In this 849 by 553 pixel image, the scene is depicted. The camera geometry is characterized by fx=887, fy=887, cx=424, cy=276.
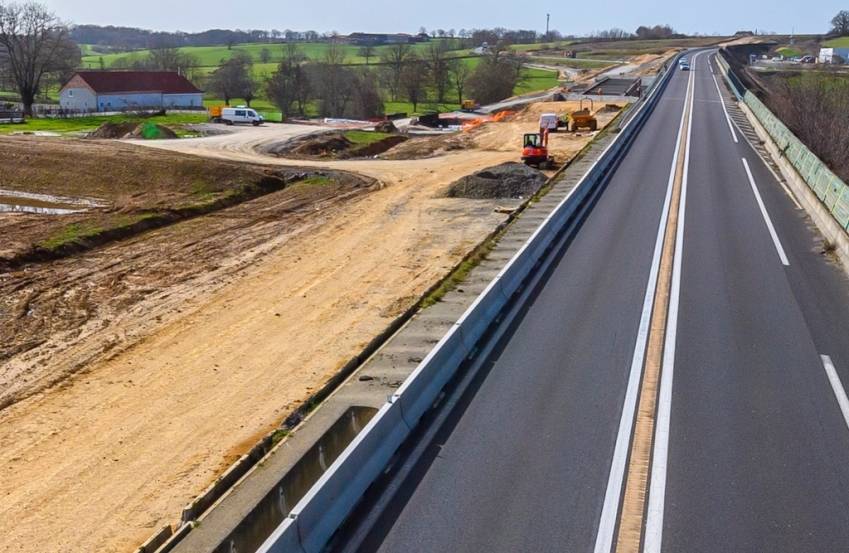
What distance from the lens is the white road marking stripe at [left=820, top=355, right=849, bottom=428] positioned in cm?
1152

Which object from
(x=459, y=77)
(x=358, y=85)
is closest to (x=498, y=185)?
(x=358, y=85)

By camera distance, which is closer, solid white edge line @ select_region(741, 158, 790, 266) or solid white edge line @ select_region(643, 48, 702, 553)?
solid white edge line @ select_region(643, 48, 702, 553)

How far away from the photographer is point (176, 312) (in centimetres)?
1920

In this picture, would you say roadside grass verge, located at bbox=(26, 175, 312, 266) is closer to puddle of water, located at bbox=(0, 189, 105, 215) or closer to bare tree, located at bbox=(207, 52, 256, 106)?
puddle of water, located at bbox=(0, 189, 105, 215)

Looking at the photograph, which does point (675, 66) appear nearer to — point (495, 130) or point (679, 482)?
point (495, 130)

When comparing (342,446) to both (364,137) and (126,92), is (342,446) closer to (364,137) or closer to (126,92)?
(364,137)

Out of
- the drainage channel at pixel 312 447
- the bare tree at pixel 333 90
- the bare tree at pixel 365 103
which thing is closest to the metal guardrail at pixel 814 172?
the drainage channel at pixel 312 447

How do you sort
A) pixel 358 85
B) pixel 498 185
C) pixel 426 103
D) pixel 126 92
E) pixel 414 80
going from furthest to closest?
pixel 426 103
pixel 414 80
pixel 358 85
pixel 126 92
pixel 498 185

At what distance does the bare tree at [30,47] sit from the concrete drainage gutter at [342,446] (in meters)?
79.5

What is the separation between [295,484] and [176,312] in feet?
36.2

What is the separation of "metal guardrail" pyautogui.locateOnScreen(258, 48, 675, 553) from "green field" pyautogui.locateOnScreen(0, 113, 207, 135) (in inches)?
1859

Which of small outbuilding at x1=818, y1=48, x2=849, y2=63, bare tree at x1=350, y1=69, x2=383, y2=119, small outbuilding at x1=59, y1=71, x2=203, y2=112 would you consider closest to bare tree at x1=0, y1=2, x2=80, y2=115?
small outbuilding at x1=59, y1=71, x2=203, y2=112

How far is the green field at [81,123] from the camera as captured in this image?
62344 mm

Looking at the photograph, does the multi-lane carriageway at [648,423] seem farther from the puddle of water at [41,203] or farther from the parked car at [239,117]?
the parked car at [239,117]
